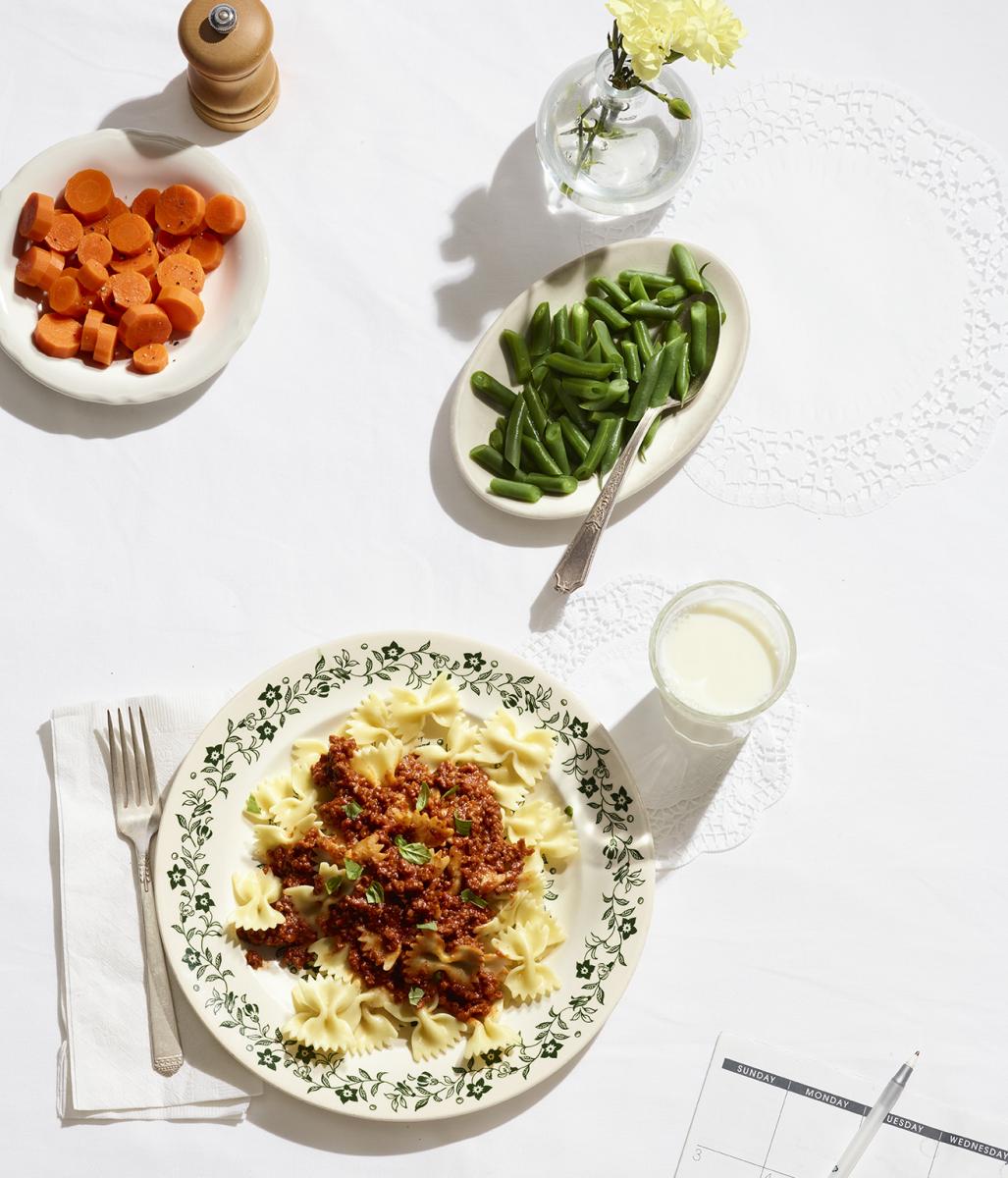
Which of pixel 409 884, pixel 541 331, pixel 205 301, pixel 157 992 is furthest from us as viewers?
pixel 205 301

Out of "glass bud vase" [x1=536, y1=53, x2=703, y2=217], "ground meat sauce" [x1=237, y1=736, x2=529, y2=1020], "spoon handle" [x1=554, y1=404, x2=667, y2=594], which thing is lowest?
"ground meat sauce" [x1=237, y1=736, x2=529, y2=1020]

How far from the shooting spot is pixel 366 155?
371cm

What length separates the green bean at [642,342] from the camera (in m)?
3.48

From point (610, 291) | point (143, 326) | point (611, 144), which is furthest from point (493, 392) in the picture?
point (143, 326)

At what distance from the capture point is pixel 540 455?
3.45 m

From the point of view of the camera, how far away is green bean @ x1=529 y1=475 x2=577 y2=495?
3.43 metres

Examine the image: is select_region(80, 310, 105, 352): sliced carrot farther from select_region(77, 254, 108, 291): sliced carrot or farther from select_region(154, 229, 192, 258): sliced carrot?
select_region(154, 229, 192, 258): sliced carrot

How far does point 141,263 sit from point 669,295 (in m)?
1.63

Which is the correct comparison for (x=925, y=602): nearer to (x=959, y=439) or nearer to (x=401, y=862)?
(x=959, y=439)

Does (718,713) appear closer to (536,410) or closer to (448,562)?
(448,562)

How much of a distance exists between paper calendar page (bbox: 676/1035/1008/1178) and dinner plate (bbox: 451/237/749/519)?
170 cm

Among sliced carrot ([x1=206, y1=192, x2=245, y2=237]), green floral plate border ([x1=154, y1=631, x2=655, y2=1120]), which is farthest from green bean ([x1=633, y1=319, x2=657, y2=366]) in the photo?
sliced carrot ([x1=206, y1=192, x2=245, y2=237])

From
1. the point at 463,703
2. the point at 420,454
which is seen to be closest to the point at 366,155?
the point at 420,454

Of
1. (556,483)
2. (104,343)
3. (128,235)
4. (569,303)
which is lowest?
(556,483)
